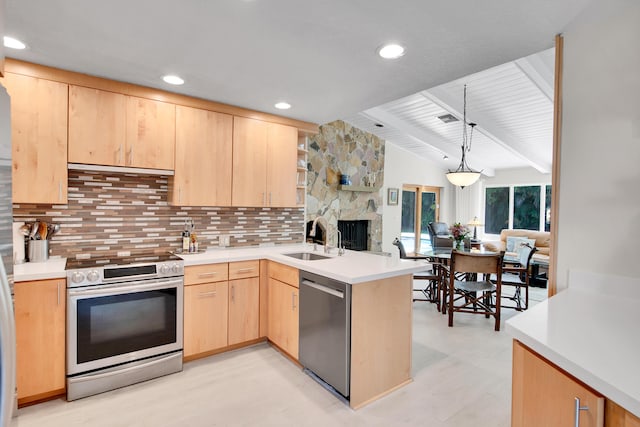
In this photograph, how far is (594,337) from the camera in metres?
1.05

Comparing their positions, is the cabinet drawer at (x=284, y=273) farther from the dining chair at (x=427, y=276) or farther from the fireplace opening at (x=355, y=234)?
the fireplace opening at (x=355, y=234)

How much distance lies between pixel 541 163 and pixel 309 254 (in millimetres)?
5910

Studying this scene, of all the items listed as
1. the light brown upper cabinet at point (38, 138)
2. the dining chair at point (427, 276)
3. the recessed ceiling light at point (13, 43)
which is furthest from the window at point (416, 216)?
the recessed ceiling light at point (13, 43)

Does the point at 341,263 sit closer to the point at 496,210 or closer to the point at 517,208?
the point at 517,208

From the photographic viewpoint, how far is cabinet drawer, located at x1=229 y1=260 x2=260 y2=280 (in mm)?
2896

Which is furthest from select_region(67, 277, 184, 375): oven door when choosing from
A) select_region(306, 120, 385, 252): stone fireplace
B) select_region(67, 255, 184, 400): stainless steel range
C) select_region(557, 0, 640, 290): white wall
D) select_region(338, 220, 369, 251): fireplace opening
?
select_region(338, 220, 369, 251): fireplace opening

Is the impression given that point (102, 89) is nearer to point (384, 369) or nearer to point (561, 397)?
point (384, 369)

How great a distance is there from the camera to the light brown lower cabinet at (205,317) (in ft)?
8.79

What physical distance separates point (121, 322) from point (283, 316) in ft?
3.99

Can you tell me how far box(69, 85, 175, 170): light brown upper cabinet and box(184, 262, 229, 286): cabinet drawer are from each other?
3.04 ft

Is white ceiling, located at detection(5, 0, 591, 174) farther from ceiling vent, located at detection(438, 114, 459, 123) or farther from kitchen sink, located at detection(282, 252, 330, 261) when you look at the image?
ceiling vent, located at detection(438, 114, 459, 123)

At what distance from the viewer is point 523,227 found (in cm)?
763

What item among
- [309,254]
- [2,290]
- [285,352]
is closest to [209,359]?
[285,352]

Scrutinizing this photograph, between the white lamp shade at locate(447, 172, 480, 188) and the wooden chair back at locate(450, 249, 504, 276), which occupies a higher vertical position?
the white lamp shade at locate(447, 172, 480, 188)
